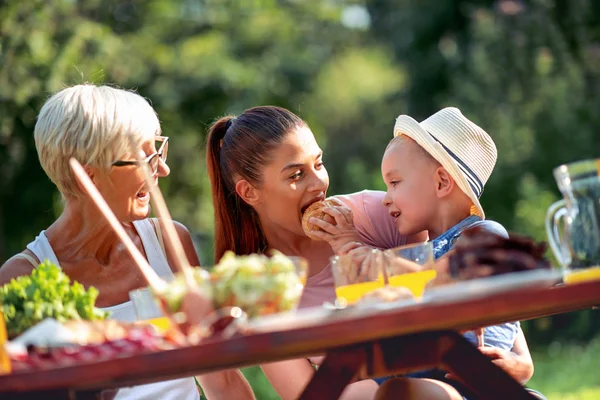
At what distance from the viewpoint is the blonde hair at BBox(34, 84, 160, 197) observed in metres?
3.39

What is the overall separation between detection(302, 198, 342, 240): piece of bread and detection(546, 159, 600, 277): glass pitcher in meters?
1.26

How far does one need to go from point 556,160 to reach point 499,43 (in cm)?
157

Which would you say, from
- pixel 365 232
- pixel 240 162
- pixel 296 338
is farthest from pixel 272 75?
pixel 296 338

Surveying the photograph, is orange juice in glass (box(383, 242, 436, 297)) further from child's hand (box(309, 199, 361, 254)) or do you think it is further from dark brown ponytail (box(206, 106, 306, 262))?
dark brown ponytail (box(206, 106, 306, 262))

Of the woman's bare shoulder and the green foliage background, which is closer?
the woman's bare shoulder

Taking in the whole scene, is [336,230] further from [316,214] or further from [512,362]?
[512,362]

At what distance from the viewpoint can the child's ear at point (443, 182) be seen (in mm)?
3334

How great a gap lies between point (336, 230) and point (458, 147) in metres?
0.50

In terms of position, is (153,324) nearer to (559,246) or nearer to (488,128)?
(559,246)

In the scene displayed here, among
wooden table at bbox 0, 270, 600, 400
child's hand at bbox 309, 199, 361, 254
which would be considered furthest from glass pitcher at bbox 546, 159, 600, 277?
child's hand at bbox 309, 199, 361, 254

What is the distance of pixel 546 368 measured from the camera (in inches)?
384

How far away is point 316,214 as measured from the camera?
348cm

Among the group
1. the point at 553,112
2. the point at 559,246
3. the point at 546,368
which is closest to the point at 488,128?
the point at 553,112

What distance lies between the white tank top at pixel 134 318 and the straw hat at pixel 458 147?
1021 mm
